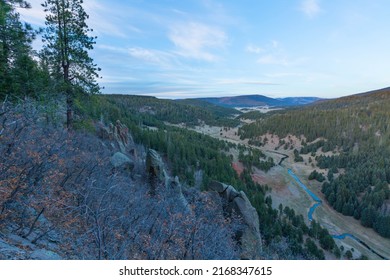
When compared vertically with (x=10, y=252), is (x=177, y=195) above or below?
below

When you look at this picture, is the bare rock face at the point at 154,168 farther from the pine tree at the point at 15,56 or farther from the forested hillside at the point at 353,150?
the forested hillside at the point at 353,150

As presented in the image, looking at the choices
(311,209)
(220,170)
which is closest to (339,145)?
(311,209)

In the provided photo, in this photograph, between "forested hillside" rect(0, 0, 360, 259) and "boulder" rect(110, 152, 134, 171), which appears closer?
"forested hillside" rect(0, 0, 360, 259)

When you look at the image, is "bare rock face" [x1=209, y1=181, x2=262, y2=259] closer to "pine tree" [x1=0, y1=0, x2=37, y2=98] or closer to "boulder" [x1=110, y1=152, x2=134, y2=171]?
"boulder" [x1=110, y1=152, x2=134, y2=171]

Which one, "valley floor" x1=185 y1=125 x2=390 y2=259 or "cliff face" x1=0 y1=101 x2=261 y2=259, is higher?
"cliff face" x1=0 y1=101 x2=261 y2=259

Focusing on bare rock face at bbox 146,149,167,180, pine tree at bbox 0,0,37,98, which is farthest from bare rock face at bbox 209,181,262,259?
pine tree at bbox 0,0,37,98

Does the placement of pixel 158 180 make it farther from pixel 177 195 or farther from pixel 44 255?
pixel 44 255

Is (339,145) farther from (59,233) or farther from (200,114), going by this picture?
(59,233)

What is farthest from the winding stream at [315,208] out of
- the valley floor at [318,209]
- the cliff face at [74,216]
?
the cliff face at [74,216]

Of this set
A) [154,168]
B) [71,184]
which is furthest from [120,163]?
[71,184]
